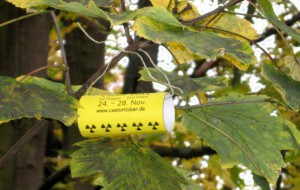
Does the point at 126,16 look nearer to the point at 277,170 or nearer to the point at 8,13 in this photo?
the point at 277,170

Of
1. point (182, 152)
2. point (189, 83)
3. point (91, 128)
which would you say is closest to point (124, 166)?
point (91, 128)

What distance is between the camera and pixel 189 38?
42.3 inches

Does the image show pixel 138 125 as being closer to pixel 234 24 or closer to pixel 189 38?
pixel 189 38

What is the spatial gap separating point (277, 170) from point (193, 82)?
30 cm

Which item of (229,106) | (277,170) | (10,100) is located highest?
(10,100)

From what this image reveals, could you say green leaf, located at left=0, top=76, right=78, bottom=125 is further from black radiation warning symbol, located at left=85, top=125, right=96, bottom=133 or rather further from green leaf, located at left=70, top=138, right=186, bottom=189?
green leaf, located at left=70, top=138, right=186, bottom=189

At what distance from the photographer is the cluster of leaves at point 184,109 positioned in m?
1.07

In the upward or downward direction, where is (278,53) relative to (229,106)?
downward

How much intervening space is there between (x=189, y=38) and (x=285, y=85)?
293 millimetres

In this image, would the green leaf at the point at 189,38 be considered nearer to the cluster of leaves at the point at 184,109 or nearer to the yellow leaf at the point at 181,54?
the cluster of leaves at the point at 184,109

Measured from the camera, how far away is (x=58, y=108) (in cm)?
114

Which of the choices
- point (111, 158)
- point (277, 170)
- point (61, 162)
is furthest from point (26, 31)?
point (277, 170)

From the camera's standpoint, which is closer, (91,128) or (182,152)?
(91,128)

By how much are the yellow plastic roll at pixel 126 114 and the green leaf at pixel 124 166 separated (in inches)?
3.3
